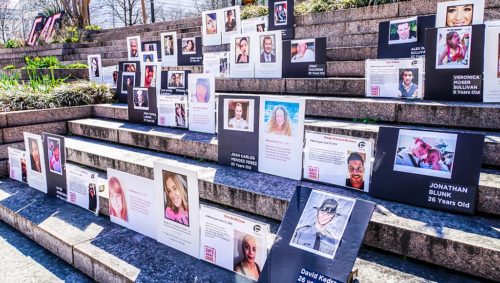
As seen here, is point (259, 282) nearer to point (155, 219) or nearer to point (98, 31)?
point (155, 219)

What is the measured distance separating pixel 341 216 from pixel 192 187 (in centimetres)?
82

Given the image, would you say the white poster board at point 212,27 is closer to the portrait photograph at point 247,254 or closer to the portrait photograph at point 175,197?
the portrait photograph at point 175,197

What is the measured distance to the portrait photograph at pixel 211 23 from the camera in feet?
19.9

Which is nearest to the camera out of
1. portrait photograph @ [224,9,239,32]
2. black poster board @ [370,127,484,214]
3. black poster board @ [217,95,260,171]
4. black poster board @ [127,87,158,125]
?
black poster board @ [370,127,484,214]

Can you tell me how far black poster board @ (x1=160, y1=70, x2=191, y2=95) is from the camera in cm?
426

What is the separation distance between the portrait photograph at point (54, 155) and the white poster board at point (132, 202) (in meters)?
0.78

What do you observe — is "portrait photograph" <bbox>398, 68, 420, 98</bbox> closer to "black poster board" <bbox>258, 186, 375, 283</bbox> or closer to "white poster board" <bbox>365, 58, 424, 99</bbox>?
"white poster board" <bbox>365, 58, 424, 99</bbox>

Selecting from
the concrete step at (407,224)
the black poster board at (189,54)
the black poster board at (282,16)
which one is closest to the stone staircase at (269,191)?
the concrete step at (407,224)

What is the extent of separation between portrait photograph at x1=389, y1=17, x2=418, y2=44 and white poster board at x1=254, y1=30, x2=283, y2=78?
1167mm

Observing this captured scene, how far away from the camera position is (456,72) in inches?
115

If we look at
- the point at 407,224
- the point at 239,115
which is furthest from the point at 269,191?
the point at 407,224

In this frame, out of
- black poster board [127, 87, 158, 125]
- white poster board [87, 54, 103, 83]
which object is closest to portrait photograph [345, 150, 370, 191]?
black poster board [127, 87, 158, 125]

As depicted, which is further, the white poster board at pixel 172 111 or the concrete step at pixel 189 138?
the white poster board at pixel 172 111

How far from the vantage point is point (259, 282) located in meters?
1.76
